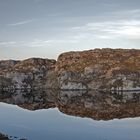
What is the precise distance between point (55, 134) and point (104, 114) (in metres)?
43.7

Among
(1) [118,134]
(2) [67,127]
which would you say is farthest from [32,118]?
(1) [118,134]

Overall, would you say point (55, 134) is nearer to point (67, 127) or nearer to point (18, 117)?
point (67, 127)

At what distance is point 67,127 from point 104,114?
3179cm

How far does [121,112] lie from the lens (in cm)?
13200

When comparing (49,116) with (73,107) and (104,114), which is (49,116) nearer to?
(104,114)

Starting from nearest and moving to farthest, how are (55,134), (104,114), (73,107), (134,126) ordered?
→ (55,134), (134,126), (104,114), (73,107)

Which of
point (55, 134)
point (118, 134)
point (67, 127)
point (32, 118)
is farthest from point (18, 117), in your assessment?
point (118, 134)

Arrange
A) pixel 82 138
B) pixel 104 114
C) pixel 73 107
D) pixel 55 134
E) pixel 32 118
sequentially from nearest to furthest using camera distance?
pixel 82 138
pixel 55 134
pixel 32 118
pixel 104 114
pixel 73 107

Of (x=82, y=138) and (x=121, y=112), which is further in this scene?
(x=121, y=112)

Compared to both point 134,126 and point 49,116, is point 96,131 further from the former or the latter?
point 49,116

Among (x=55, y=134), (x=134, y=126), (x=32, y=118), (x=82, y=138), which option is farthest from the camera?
(x=32, y=118)

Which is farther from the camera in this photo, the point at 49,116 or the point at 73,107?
the point at 73,107

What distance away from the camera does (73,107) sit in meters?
157

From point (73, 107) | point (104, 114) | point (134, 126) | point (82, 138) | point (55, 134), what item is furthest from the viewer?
point (73, 107)
